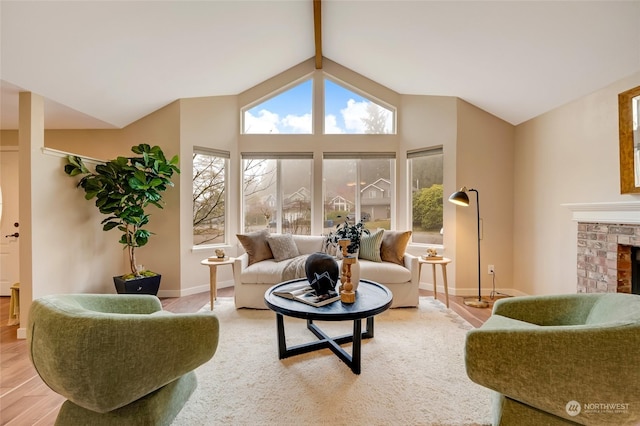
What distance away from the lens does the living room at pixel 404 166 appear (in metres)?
2.71

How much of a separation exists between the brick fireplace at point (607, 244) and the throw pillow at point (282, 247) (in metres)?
3.20

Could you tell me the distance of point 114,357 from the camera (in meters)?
1.16

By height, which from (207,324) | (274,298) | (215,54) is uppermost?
(215,54)

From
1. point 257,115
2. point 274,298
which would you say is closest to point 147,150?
point 257,115

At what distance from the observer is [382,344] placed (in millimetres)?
2436

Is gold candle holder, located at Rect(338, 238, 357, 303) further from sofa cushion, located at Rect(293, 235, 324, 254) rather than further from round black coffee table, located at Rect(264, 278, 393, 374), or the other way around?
sofa cushion, located at Rect(293, 235, 324, 254)

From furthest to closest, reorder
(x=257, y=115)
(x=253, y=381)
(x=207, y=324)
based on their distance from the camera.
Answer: (x=257, y=115) < (x=253, y=381) < (x=207, y=324)

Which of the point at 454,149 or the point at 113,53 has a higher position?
the point at 113,53

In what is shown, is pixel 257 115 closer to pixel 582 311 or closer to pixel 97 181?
pixel 97 181

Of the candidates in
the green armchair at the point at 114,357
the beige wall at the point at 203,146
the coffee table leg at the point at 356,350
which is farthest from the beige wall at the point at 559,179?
the beige wall at the point at 203,146

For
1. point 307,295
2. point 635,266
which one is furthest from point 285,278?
point 635,266

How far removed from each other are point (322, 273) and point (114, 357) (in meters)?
1.48

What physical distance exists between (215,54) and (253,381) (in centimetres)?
355

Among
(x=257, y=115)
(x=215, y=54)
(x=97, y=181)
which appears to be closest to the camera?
(x=97, y=181)
